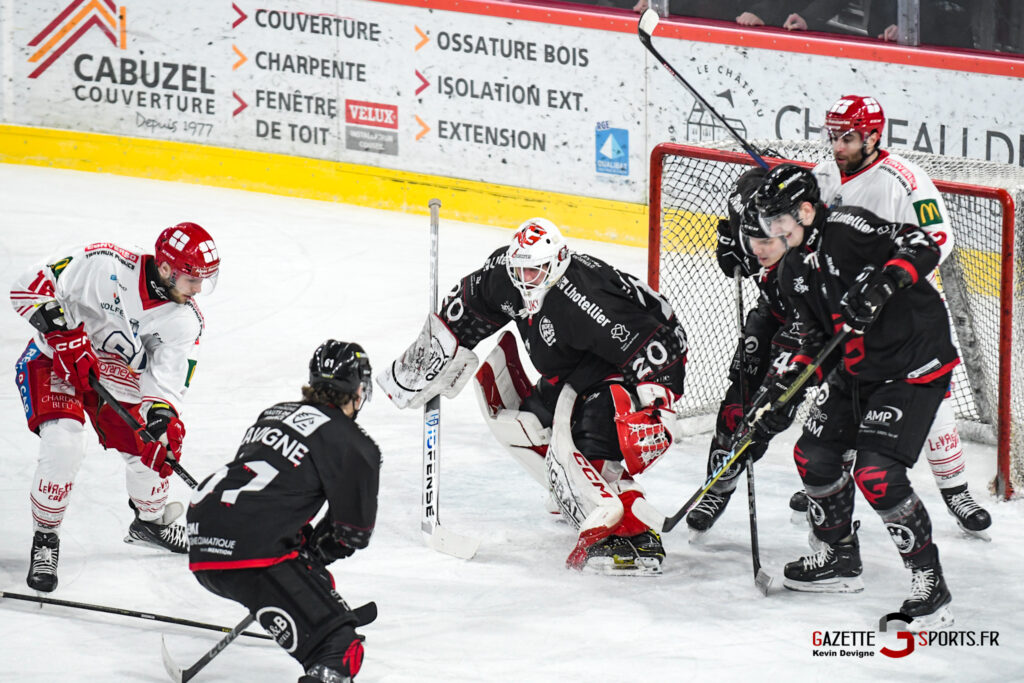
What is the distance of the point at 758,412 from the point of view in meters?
4.23

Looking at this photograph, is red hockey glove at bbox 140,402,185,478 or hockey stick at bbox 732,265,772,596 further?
hockey stick at bbox 732,265,772,596

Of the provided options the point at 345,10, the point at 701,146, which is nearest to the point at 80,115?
the point at 345,10

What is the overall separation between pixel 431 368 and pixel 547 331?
1.38 feet

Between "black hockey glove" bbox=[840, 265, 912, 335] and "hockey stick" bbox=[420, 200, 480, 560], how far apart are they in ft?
4.51

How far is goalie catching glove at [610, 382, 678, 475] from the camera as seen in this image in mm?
4406

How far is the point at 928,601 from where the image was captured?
4.07m

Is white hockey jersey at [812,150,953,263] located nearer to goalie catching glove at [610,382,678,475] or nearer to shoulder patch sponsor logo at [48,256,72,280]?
goalie catching glove at [610,382,678,475]

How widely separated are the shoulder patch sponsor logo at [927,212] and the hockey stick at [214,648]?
1972 millimetres

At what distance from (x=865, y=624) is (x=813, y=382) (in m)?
0.71

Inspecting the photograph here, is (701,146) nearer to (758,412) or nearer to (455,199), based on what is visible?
(758,412)

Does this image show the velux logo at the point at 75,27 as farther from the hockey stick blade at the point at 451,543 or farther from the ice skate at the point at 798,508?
the ice skate at the point at 798,508

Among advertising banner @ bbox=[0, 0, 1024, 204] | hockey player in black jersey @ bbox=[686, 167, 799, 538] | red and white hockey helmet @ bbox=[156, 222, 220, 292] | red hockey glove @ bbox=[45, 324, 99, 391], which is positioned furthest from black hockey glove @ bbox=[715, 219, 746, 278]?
advertising banner @ bbox=[0, 0, 1024, 204]

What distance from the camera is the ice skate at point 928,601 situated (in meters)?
4.07

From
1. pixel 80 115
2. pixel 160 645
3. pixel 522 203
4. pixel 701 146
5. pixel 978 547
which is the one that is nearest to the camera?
pixel 160 645
